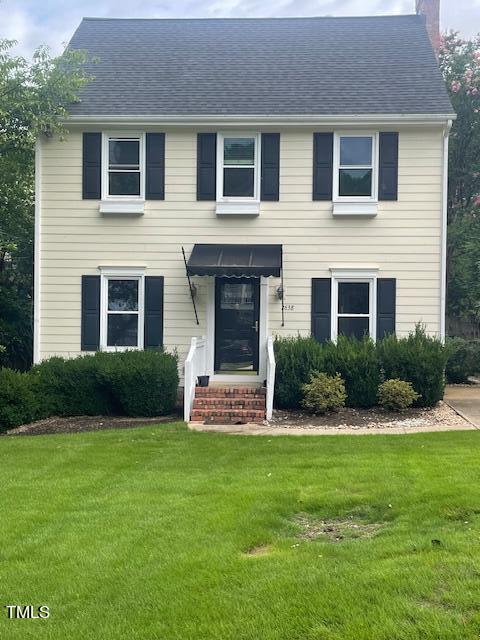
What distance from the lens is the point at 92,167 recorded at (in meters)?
13.7

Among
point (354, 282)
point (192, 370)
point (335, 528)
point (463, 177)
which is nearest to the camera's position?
point (335, 528)

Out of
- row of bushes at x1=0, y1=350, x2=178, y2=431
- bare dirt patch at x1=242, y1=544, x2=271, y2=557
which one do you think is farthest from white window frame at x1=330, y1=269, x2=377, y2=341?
bare dirt patch at x1=242, y1=544, x2=271, y2=557

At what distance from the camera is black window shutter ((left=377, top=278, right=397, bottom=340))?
1336 centimetres

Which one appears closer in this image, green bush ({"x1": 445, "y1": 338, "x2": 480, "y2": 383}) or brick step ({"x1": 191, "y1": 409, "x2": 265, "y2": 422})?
brick step ({"x1": 191, "y1": 409, "x2": 265, "y2": 422})

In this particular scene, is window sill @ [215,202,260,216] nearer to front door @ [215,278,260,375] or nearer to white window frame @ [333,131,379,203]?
front door @ [215,278,260,375]

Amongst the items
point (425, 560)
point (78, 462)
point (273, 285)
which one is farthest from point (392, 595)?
point (273, 285)

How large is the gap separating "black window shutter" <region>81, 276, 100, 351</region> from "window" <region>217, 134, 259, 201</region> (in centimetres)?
360

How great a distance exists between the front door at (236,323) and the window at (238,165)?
1.92 metres

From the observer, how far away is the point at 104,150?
13.7 meters

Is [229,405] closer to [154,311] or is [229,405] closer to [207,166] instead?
[154,311]

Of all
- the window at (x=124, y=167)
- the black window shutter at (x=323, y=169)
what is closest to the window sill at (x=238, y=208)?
the black window shutter at (x=323, y=169)

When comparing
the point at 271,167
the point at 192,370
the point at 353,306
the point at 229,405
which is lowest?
the point at 229,405

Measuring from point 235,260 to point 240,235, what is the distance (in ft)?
3.29

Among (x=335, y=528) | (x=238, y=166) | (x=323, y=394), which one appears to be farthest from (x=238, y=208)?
(x=335, y=528)
